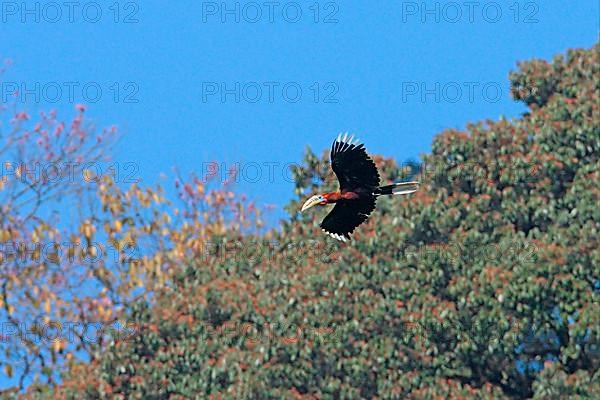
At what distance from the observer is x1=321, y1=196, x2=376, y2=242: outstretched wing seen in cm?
754

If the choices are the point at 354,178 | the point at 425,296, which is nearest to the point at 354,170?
the point at 354,178

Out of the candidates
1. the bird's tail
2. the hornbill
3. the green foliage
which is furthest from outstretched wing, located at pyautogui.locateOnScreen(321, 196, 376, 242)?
the green foliage

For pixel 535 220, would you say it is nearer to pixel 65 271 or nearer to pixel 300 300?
pixel 300 300

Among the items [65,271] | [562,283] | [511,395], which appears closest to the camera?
[562,283]

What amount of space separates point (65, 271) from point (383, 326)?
18.4ft

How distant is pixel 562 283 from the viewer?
13953 millimetres

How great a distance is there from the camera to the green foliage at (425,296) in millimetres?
14055

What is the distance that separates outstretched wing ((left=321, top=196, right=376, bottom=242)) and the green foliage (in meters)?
6.48

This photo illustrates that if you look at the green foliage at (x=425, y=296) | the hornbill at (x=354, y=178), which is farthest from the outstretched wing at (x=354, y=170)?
the green foliage at (x=425, y=296)

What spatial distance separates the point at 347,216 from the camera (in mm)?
7742

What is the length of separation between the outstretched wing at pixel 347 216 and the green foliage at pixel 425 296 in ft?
21.3

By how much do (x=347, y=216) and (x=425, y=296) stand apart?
6818mm

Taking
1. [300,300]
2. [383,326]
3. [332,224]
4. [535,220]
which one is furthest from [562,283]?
[332,224]

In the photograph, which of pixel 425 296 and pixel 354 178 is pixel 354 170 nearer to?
pixel 354 178
